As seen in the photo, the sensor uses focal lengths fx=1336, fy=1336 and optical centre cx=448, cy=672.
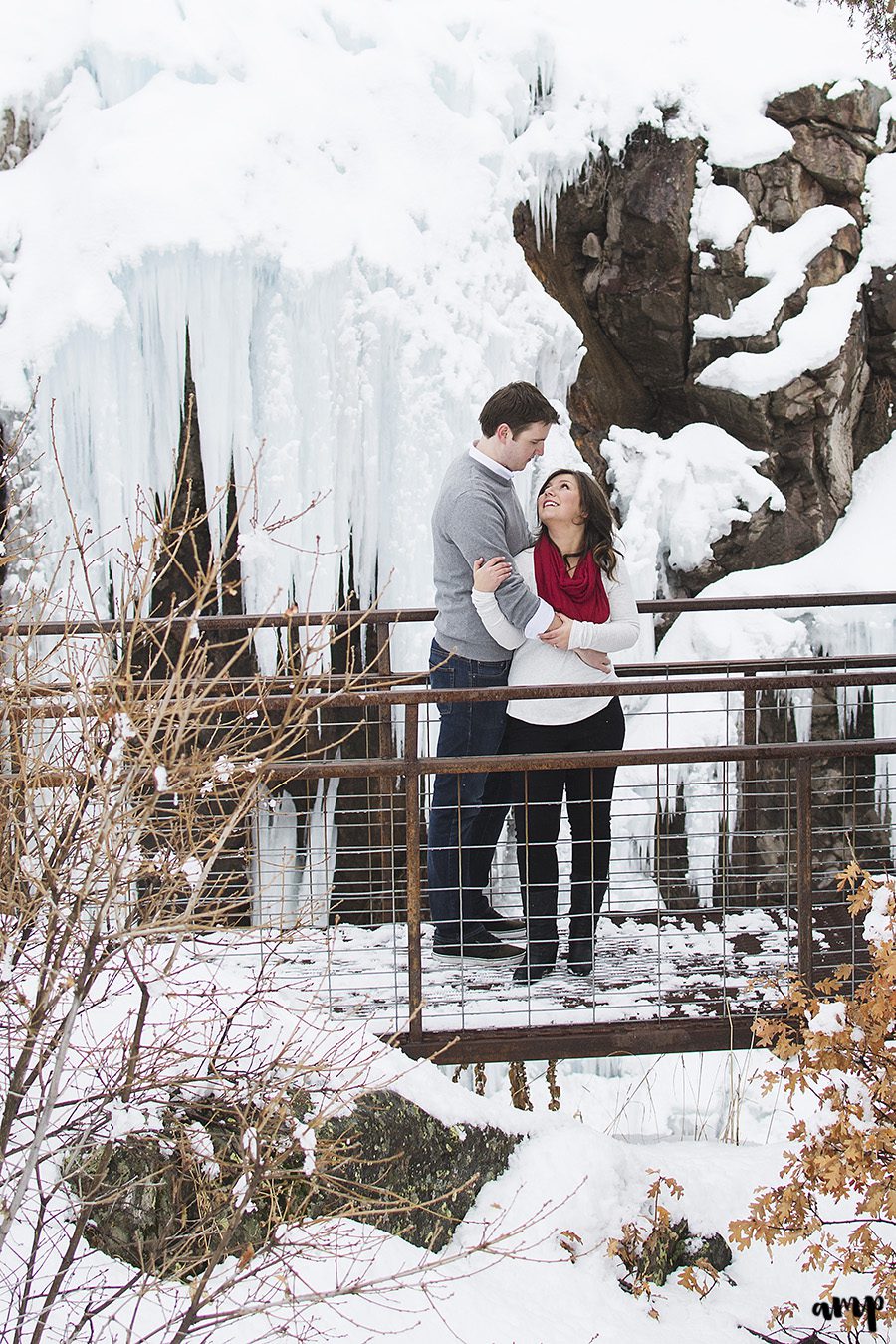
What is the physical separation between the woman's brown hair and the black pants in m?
0.39

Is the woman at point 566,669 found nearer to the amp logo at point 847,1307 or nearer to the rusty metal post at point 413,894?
the rusty metal post at point 413,894

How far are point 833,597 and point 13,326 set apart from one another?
155 inches

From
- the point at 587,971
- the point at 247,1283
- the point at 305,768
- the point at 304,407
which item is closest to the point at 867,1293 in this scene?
the point at 587,971

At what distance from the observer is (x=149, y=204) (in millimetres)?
6441

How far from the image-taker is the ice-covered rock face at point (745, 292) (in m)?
7.80

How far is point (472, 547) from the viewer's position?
339 cm

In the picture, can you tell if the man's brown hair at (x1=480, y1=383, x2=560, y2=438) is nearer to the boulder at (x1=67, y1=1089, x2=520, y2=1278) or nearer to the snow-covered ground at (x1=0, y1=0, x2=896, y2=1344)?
the boulder at (x1=67, y1=1089, x2=520, y2=1278)

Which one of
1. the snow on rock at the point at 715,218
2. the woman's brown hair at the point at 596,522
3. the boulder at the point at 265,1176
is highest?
the snow on rock at the point at 715,218

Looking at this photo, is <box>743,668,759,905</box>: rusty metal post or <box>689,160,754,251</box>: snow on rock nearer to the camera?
<box>743,668,759,905</box>: rusty metal post

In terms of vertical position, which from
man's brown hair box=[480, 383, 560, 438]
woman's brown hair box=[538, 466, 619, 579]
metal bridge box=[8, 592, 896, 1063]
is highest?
man's brown hair box=[480, 383, 560, 438]

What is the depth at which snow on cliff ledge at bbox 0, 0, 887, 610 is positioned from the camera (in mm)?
6312

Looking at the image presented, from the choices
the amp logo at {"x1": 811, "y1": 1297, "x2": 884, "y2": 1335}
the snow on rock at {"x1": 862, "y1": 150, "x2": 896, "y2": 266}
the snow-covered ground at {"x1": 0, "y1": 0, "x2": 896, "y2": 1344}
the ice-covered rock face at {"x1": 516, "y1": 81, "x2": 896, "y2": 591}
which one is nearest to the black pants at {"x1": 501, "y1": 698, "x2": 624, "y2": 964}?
the amp logo at {"x1": 811, "y1": 1297, "x2": 884, "y2": 1335}

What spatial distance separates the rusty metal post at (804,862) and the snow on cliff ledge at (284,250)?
10.2ft

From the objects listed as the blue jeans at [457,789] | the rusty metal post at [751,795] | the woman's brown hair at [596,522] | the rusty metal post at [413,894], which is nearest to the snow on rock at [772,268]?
the rusty metal post at [751,795]
